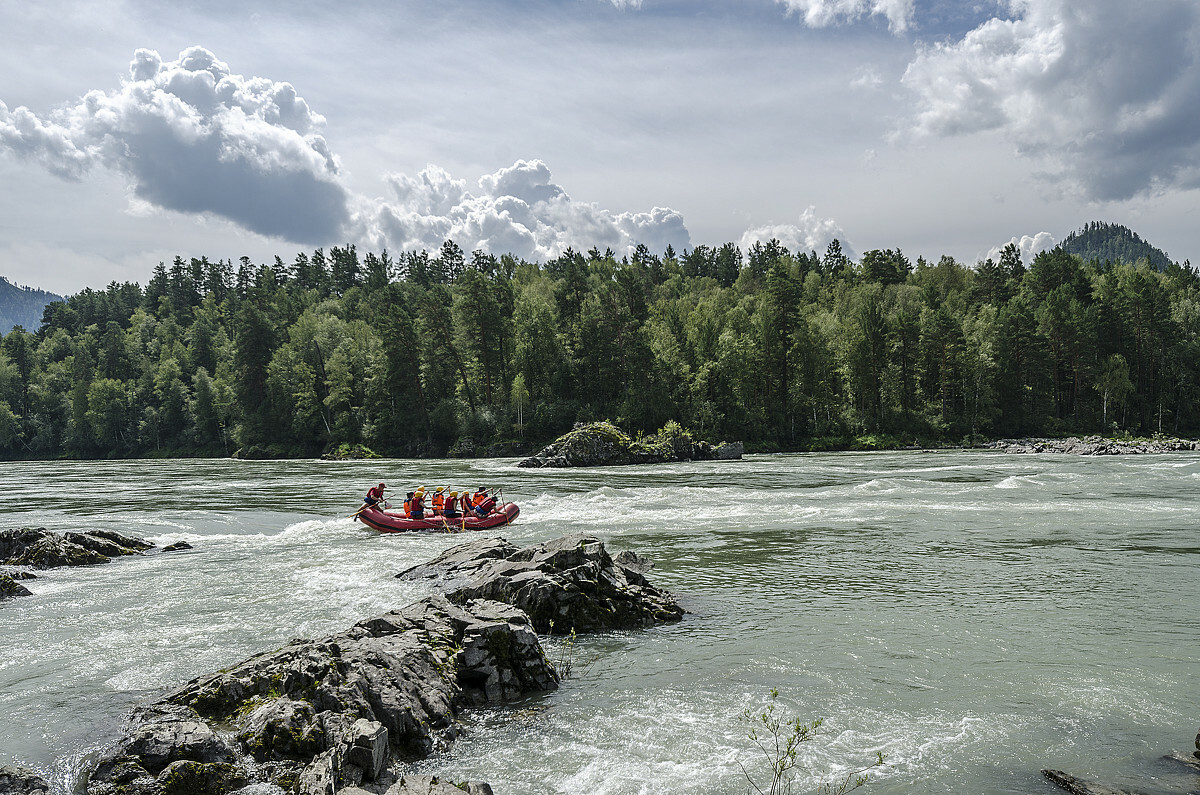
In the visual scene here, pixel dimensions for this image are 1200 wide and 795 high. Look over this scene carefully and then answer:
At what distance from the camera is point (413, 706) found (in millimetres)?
8992

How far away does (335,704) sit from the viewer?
28.2 ft

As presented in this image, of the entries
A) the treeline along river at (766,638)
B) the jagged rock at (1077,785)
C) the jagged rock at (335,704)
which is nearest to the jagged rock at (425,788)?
the jagged rock at (335,704)

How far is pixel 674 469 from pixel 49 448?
99.7 m

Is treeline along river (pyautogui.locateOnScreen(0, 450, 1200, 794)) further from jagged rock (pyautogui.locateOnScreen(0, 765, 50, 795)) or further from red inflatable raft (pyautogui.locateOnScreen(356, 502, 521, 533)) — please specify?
red inflatable raft (pyautogui.locateOnScreen(356, 502, 521, 533))

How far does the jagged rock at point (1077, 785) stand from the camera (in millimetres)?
7367

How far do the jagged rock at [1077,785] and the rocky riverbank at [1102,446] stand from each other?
60.1 meters

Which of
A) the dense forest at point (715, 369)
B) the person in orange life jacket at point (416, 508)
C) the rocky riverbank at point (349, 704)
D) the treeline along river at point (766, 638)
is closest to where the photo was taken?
the rocky riverbank at point (349, 704)

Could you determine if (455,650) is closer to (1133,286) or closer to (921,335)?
(921,335)

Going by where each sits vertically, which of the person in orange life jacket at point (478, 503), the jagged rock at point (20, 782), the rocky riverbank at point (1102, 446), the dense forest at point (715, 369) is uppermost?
the dense forest at point (715, 369)

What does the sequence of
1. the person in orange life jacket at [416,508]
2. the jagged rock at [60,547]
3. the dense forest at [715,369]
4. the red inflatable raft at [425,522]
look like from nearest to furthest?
the jagged rock at [60,547] → the red inflatable raft at [425,522] → the person in orange life jacket at [416,508] → the dense forest at [715,369]

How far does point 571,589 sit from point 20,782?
845 cm

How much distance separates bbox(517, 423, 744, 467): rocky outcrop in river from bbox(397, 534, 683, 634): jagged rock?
1627 inches

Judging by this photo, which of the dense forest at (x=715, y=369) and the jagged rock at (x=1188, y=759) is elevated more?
the dense forest at (x=715, y=369)

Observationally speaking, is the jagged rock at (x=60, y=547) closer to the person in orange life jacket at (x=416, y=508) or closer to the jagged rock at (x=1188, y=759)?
the person in orange life jacket at (x=416, y=508)
